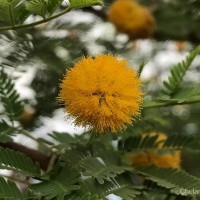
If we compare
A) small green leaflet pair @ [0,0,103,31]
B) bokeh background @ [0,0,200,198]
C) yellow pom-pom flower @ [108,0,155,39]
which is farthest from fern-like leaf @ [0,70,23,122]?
yellow pom-pom flower @ [108,0,155,39]

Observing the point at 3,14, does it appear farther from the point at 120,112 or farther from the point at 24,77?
the point at 24,77

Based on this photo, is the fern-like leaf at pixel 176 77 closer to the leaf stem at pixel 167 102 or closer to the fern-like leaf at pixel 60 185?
the leaf stem at pixel 167 102

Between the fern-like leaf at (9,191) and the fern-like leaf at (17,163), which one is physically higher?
the fern-like leaf at (17,163)

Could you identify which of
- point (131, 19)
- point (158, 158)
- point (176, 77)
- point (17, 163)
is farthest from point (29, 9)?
point (131, 19)

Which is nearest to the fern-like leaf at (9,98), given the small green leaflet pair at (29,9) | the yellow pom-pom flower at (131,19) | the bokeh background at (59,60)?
the bokeh background at (59,60)

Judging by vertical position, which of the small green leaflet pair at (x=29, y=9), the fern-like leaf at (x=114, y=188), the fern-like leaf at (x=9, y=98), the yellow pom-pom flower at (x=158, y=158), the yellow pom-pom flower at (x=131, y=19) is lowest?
the fern-like leaf at (x=114, y=188)

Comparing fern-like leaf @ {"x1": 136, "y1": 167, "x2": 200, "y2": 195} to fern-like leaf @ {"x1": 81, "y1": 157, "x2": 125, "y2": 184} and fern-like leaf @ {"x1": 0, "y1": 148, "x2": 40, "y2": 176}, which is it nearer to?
fern-like leaf @ {"x1": 81, "y1": 157, "x2": 125, "y2": 184}
